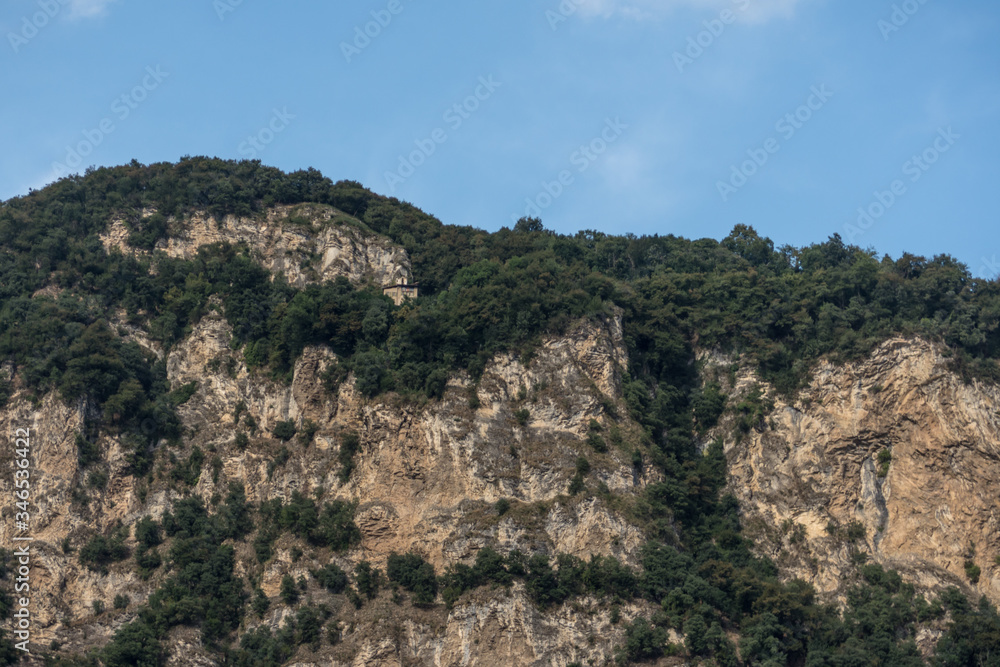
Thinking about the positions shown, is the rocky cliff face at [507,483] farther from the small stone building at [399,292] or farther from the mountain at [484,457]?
the small stone building at [399,292]

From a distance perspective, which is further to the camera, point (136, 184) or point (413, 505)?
point (136, 184)

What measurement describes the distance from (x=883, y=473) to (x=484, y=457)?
61.0 ft

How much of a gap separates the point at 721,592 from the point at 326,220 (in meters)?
31.9

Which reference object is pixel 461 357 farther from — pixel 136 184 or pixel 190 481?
pixel 136 184

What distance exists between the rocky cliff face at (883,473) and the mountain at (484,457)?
124 millimetres

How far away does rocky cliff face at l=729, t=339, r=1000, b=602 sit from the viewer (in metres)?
56.9

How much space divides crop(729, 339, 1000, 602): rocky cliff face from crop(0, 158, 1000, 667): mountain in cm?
12

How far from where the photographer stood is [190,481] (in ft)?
200

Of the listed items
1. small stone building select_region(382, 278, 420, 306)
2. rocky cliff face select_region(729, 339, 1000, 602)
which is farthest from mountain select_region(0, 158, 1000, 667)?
small stone building select_region(382, 278, 420, 306)

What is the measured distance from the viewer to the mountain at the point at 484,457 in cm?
5391

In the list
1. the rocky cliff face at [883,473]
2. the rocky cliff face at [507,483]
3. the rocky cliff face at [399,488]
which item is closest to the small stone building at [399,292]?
the rocky cliff face at [399,488]

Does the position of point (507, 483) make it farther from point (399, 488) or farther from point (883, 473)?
point (883, 473)

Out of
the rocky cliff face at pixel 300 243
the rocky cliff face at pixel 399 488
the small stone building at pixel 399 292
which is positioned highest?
the rocky cliff face at pixel 300 243

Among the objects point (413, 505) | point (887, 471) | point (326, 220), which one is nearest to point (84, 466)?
point (413, 505)
